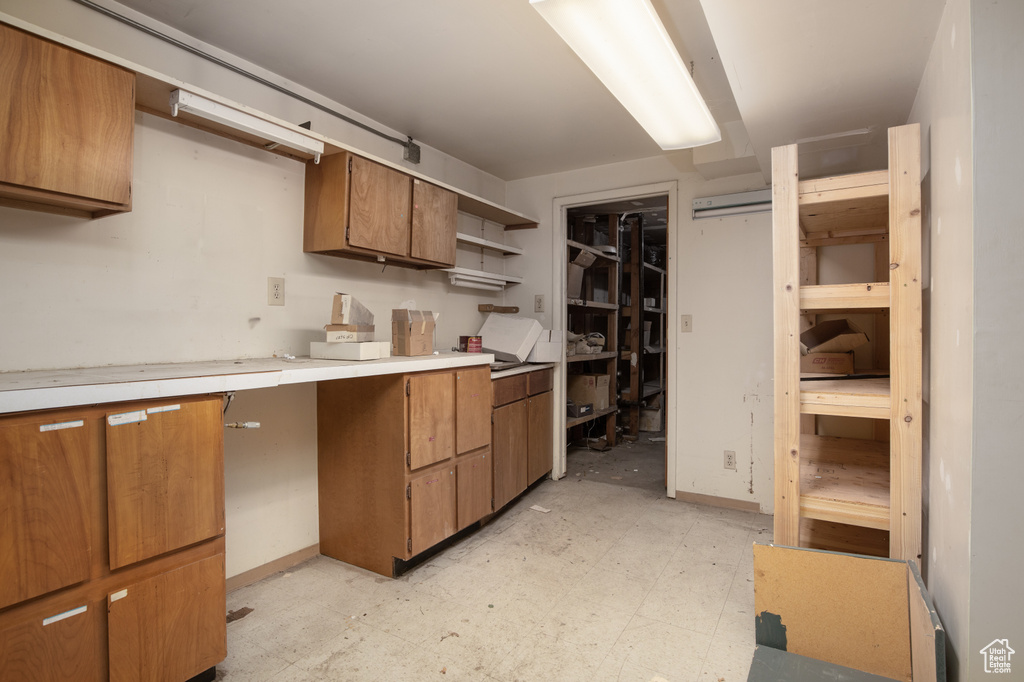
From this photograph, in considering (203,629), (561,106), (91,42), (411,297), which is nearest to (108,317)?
(91,42)

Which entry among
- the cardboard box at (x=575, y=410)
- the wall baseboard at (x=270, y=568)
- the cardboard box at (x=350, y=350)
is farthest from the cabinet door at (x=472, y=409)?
the cardboard box at (x=575, y=410)

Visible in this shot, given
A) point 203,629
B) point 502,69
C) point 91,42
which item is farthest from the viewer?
point 502,69

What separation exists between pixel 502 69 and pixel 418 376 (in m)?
1.55

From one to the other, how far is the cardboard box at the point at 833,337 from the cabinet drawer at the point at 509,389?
170 cm

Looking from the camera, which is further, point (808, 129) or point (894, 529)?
point (808, 129)

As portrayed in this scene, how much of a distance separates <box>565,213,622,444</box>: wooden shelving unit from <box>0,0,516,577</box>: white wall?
8.02 feet

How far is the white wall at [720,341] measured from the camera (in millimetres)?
3316

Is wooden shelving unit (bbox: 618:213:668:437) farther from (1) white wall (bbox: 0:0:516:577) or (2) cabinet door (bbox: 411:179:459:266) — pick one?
(1) white wall (bbox: 0:0:516:577)

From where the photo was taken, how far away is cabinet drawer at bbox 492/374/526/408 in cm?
316

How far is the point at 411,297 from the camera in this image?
323cm

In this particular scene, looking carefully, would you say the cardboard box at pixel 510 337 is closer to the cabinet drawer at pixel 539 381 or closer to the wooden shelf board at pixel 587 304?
the cabinet drawer at pixel 539 381

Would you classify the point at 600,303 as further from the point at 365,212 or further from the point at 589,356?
the point at 365,212

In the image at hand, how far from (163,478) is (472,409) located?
158 cm

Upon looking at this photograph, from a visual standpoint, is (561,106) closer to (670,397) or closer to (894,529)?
(670,397)
